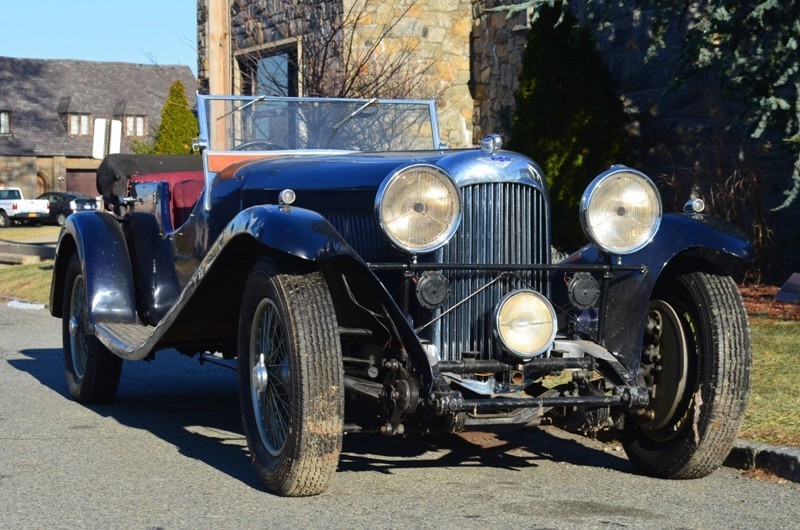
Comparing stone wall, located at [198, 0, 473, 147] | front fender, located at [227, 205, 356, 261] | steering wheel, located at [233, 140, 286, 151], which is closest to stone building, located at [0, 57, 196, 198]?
stone wall, located at [198, 0, 473, 147]

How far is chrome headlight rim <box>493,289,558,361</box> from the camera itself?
484 cm

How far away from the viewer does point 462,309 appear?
5.10m

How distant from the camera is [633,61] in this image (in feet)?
44.0

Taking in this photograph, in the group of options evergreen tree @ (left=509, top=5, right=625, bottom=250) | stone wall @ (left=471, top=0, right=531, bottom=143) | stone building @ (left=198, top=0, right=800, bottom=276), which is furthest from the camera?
stone wall @ (left=471, top=0, right=531, bottom=143)

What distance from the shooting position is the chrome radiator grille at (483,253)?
5.09 m

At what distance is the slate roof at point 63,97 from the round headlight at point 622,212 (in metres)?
51.6

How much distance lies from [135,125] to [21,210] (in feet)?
48.5

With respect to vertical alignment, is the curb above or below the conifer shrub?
below

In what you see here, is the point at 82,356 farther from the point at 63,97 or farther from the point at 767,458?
the point at 63,97

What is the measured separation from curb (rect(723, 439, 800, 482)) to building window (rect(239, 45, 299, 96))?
32.2 ft

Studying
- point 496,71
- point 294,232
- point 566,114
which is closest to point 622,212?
point 294,232

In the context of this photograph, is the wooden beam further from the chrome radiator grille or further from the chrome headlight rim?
the chrome headlight rim

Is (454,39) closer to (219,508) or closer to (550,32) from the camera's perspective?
(550,32)

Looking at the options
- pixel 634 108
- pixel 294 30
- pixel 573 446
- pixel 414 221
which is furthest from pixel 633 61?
pixel 414 221
